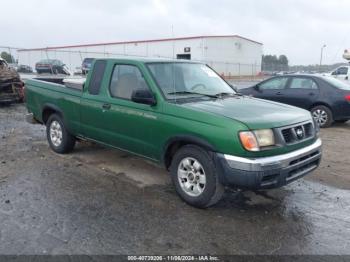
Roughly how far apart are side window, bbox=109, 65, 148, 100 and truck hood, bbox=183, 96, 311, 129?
3.05ft

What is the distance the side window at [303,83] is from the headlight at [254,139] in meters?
7.11

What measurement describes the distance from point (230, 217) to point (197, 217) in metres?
0.39

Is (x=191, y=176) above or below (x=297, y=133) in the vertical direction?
below

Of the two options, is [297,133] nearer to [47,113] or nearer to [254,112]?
[254,112]

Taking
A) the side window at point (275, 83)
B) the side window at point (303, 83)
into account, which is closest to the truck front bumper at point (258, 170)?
Result: the side window at point (303, 83)

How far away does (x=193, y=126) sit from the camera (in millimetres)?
4375

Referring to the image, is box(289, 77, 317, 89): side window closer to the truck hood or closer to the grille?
the truck hood

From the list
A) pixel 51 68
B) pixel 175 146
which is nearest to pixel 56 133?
pixel 175 146

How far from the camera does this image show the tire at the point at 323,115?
1013 cm

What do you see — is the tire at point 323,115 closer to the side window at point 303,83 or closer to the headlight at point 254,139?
the side window at point 303,83

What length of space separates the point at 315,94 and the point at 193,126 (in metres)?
7.06

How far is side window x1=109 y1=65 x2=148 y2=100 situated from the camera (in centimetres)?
518

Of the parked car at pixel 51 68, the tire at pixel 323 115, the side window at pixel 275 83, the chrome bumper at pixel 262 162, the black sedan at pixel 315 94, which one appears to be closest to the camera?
the chrome bumper at pixel 262 162

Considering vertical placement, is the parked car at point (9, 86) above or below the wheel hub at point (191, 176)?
above
